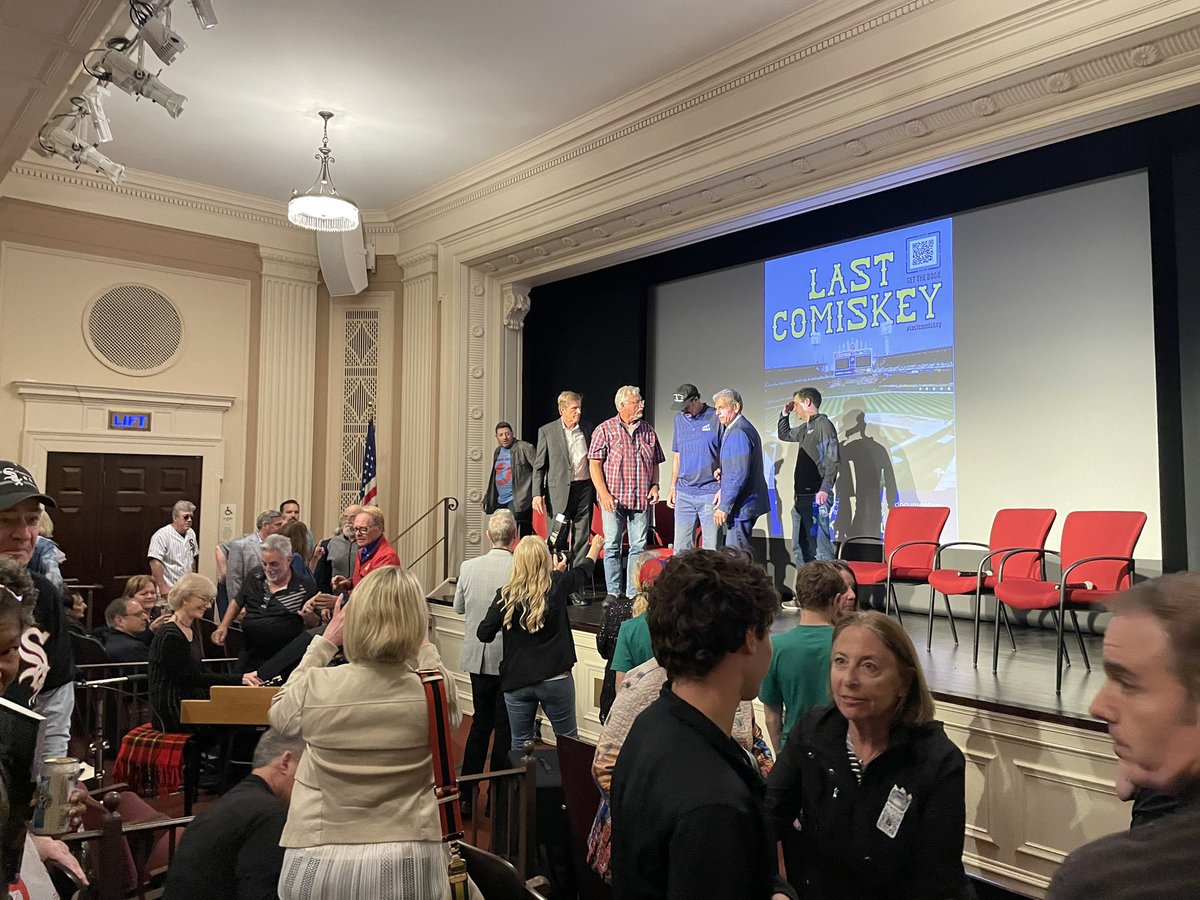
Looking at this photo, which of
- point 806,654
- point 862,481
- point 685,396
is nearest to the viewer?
point 806,654

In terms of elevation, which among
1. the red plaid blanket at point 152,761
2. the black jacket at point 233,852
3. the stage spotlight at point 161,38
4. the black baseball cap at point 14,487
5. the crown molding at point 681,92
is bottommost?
the red plaid blanket at point 152,761

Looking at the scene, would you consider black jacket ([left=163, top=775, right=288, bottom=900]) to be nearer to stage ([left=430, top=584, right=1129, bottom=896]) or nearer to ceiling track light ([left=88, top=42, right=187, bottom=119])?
stage ([left=430, top=584, right=1129, bottom=896])

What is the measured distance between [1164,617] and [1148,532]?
5.65 metres

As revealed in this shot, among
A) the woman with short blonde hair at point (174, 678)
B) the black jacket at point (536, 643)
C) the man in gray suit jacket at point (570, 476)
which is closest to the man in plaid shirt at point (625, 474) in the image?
the man in gray suit jacket at point (570, 476)

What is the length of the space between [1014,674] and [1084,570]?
897 mm

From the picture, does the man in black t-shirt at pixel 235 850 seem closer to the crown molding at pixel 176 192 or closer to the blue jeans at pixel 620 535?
the blue jeans at pixel 620 535

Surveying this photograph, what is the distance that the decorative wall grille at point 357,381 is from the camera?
9.89 m

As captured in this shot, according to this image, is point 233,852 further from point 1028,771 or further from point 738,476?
point 738,476

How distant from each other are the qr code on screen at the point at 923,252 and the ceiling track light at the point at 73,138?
6127 mm

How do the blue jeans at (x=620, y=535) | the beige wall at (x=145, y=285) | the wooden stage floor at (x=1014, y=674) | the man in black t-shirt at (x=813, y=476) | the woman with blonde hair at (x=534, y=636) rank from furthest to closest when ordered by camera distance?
the beige wall at (x=145, y=285)
the blue jeans at (x=620, y=535)
the man in black t-shirt at (x=813, y=476)
the woman with blonde hair at (x=534, y=636)
the wooden stage floor at (x=1014, y=674)

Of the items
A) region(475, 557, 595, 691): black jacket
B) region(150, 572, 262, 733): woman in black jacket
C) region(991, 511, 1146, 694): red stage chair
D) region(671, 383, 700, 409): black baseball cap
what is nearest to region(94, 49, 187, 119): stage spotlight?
region(150, 572, 262, 733): woman in black jacket

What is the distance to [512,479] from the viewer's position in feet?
26.7

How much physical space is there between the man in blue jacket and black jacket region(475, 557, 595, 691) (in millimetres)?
2691

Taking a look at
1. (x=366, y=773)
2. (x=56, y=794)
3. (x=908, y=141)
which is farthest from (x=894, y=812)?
(x=908, y=141)
